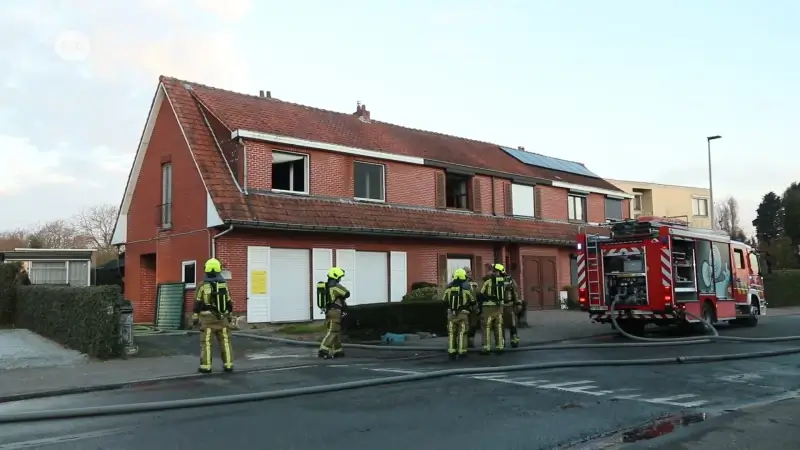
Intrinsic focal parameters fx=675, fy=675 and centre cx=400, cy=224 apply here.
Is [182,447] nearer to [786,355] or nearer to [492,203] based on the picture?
[786,355]

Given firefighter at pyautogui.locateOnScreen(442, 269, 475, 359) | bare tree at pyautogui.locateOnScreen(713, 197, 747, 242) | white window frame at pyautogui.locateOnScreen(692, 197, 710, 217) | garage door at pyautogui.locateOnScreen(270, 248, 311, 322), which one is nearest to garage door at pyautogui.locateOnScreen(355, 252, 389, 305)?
garage door at pyautogui.locateOnScreen(270, 248, 311, 322)

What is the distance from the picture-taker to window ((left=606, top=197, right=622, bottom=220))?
3159 cm

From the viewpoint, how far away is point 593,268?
56.3 feet

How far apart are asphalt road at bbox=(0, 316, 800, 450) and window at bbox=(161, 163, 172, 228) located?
11.7 m

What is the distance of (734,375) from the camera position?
34.0 ft

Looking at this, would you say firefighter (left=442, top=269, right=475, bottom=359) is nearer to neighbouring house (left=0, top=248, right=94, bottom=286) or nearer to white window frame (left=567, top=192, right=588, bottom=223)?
neighbouring house (left=0, top=248, right=94, bottom=286)

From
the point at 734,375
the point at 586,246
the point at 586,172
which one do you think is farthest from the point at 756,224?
the point at 734,375

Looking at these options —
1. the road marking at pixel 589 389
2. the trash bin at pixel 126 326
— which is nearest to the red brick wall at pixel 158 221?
the trash bin at pixel 126 326

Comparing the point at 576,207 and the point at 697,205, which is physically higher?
the point at 697,205

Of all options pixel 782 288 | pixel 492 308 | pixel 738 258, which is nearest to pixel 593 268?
pixel 492 308

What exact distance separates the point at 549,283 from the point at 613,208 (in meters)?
7.25

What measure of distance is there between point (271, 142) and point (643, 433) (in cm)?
1515

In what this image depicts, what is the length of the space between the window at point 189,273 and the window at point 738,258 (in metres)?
15.2

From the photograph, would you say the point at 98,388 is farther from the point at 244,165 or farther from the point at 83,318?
the point at 244,165
